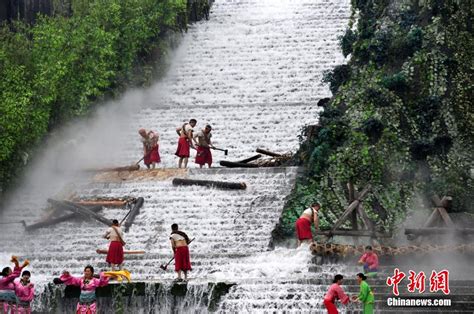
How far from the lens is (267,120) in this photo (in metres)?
32.5

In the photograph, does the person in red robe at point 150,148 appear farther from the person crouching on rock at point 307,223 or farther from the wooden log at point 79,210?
the person crouching on rock at point 307,223

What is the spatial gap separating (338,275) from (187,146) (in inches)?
428

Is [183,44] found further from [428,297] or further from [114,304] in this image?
[428,297]

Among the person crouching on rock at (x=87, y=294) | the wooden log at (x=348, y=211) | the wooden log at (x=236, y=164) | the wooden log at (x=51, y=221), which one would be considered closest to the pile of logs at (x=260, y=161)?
the wooden log at (x=236, y=164)

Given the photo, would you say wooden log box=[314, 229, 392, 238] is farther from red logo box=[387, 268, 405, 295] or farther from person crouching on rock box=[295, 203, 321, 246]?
red logo box=[387, 268, 405, 295]

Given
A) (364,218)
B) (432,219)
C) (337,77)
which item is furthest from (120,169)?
(432,219)

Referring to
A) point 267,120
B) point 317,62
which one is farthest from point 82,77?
point 317,62

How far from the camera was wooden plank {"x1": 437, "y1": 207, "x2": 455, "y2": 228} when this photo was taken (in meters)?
23.6

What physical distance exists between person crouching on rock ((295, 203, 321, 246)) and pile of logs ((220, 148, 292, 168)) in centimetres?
496

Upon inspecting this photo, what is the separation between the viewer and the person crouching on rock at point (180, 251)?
73.8 ft

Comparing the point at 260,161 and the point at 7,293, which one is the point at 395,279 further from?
the point at 260,161

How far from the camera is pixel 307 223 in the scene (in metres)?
24.0

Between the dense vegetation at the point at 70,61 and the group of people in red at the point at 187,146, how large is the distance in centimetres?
282

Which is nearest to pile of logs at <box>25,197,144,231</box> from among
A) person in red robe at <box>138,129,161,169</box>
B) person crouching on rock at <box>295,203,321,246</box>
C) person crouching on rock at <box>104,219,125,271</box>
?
person in red robe at <box>138,129,161,169</box>
